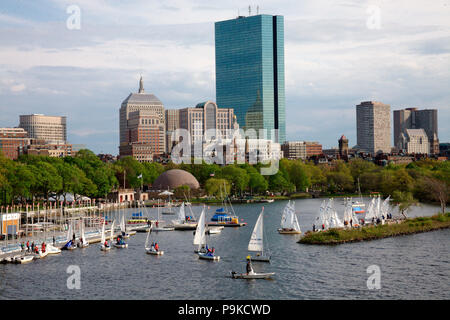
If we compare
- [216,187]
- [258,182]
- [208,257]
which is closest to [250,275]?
[208,257]

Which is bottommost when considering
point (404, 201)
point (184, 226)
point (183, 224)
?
point (184, 226)

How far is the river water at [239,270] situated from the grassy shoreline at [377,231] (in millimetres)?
2388

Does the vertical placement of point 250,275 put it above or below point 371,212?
below

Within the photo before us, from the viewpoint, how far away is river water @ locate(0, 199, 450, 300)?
55.9 m

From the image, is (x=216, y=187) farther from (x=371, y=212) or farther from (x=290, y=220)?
(x=290, y=220)

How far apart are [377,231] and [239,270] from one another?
32.5 metres

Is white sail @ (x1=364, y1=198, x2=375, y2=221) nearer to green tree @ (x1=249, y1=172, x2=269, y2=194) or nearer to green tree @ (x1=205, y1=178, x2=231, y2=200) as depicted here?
green tree @ (x1=205, y1=178, x2=231, y2=200)

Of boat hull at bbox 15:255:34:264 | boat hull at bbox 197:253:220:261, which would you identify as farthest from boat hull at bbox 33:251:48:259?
boat hull at bbox 197:253:220:261

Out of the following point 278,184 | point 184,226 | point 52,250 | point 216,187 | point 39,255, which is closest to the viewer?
point 39,255

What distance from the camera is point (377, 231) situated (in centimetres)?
9069

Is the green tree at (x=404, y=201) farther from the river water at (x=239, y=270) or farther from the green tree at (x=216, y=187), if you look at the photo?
the green tree at (x=216, y=187)

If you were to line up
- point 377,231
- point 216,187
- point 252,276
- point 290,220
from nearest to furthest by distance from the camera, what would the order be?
point 252,276
point 377,231
point 290,220
point 216,187

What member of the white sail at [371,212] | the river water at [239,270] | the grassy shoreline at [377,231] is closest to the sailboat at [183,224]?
the river water at [239,270]
